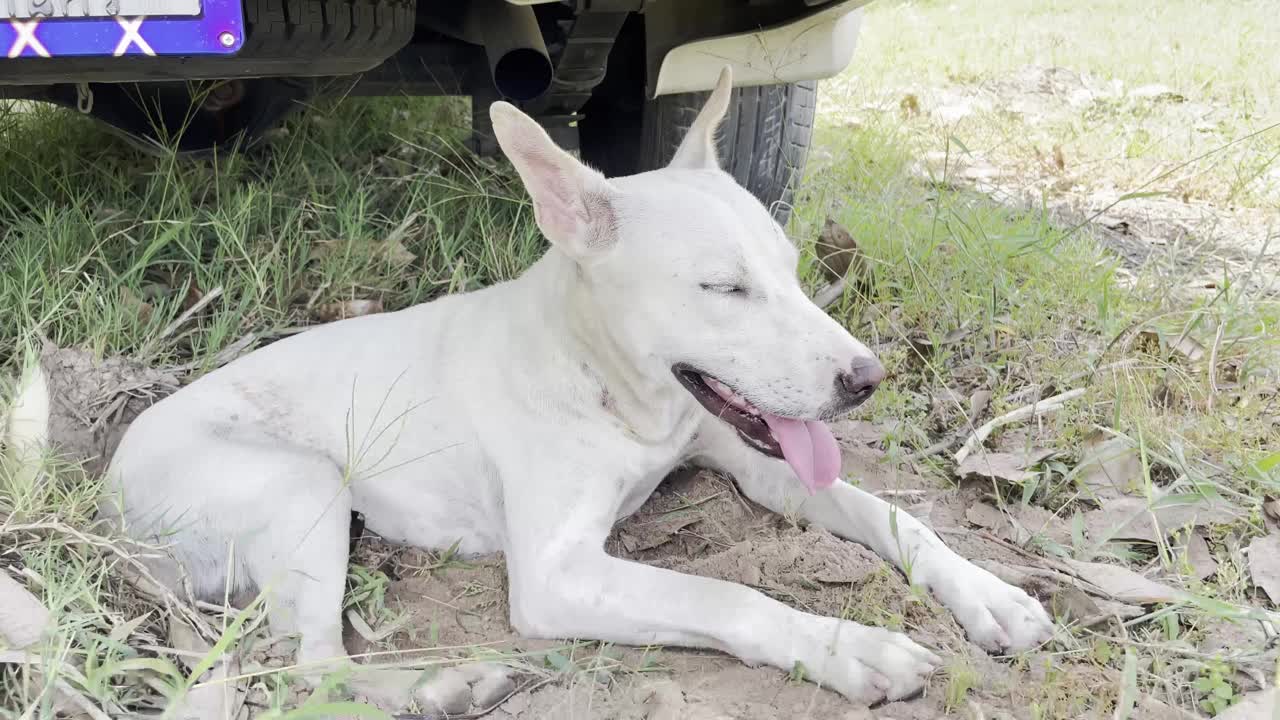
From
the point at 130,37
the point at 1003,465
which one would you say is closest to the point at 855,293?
the point at 1003,465

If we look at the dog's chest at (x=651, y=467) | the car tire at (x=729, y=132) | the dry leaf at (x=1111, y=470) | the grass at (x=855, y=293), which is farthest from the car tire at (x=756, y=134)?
the dry leaf at (x=1111, y=470)

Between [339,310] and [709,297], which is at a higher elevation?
[709,297]

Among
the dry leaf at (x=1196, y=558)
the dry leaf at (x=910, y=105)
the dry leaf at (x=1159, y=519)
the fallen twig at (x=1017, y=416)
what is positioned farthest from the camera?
the dry leaf at (x=910, y=105)

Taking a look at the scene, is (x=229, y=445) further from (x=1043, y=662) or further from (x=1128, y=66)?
(x=1128, y=66)

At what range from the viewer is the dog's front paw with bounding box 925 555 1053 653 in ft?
6.93

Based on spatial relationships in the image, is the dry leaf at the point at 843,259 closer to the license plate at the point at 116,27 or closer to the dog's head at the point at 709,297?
the dog's head at the point at 709,297

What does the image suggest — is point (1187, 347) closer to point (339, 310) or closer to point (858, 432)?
point (858, 432)

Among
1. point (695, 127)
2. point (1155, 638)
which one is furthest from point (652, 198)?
point (1155, 638)

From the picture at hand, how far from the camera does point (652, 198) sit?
230 centimetres

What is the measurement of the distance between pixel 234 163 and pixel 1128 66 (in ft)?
15.1

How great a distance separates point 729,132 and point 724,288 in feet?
5.08

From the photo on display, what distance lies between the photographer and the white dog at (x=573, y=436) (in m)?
2.12

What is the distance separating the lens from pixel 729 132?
3.59 m

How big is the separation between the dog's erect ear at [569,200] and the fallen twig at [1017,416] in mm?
1137
